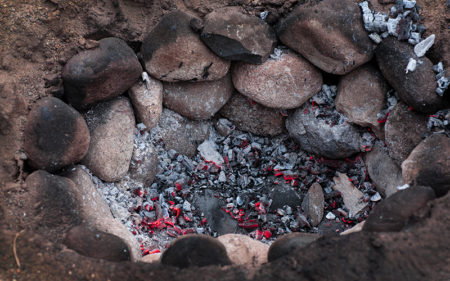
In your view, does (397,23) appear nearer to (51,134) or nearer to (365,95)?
(365,95)

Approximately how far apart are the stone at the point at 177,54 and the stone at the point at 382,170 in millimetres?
1234

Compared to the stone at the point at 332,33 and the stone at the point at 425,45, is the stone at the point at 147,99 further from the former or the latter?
the stone at the point at 425,45

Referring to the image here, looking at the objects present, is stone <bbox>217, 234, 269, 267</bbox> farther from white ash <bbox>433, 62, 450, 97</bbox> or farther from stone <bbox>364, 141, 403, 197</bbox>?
white ash <bbox>433, 62, 450, 97</bbox>

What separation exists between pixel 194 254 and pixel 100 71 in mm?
1257

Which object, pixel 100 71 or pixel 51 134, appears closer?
pixel 51 134

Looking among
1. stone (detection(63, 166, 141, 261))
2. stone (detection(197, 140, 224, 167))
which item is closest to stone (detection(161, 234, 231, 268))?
stone (detection(63, 166, 141, 261))

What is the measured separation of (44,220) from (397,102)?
232cm

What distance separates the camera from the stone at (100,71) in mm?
2598

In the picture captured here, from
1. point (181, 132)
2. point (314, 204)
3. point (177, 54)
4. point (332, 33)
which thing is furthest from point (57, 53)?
point (314, 204)

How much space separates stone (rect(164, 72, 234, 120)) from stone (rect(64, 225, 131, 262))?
1.24 meters

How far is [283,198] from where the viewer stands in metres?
3.23

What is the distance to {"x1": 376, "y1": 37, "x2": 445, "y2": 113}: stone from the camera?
8.75ft

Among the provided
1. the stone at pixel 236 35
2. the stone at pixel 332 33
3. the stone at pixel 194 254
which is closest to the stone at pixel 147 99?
the stone at pixel 236 35

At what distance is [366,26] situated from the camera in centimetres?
281
